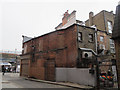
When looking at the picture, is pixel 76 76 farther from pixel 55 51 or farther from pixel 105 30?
pixel 105 30

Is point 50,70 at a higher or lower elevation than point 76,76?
higher

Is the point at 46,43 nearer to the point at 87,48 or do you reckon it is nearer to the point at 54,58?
the point at 54,58

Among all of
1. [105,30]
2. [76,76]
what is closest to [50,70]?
[76,76]

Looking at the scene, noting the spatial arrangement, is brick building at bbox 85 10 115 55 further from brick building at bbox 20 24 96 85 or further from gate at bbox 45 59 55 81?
gate at bbox 45 59 55 81

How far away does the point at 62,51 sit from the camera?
15688 millimetres

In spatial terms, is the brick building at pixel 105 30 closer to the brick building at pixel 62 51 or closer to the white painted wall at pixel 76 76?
the brick building at pixel 62 51

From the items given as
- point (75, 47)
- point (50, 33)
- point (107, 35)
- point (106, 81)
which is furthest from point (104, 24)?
point (106, 81)

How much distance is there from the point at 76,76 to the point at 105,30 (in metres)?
10.0

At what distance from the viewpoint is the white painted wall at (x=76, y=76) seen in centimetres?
1164

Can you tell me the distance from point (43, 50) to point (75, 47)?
6.45m

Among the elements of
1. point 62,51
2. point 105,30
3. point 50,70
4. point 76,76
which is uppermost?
point 105,30

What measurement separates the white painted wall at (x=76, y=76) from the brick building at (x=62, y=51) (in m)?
0.17

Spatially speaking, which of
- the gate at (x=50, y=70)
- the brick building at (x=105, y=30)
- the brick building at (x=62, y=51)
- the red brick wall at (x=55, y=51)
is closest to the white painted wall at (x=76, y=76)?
the brick building at (x=62, y=51)

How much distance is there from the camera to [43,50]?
60.1 feet
